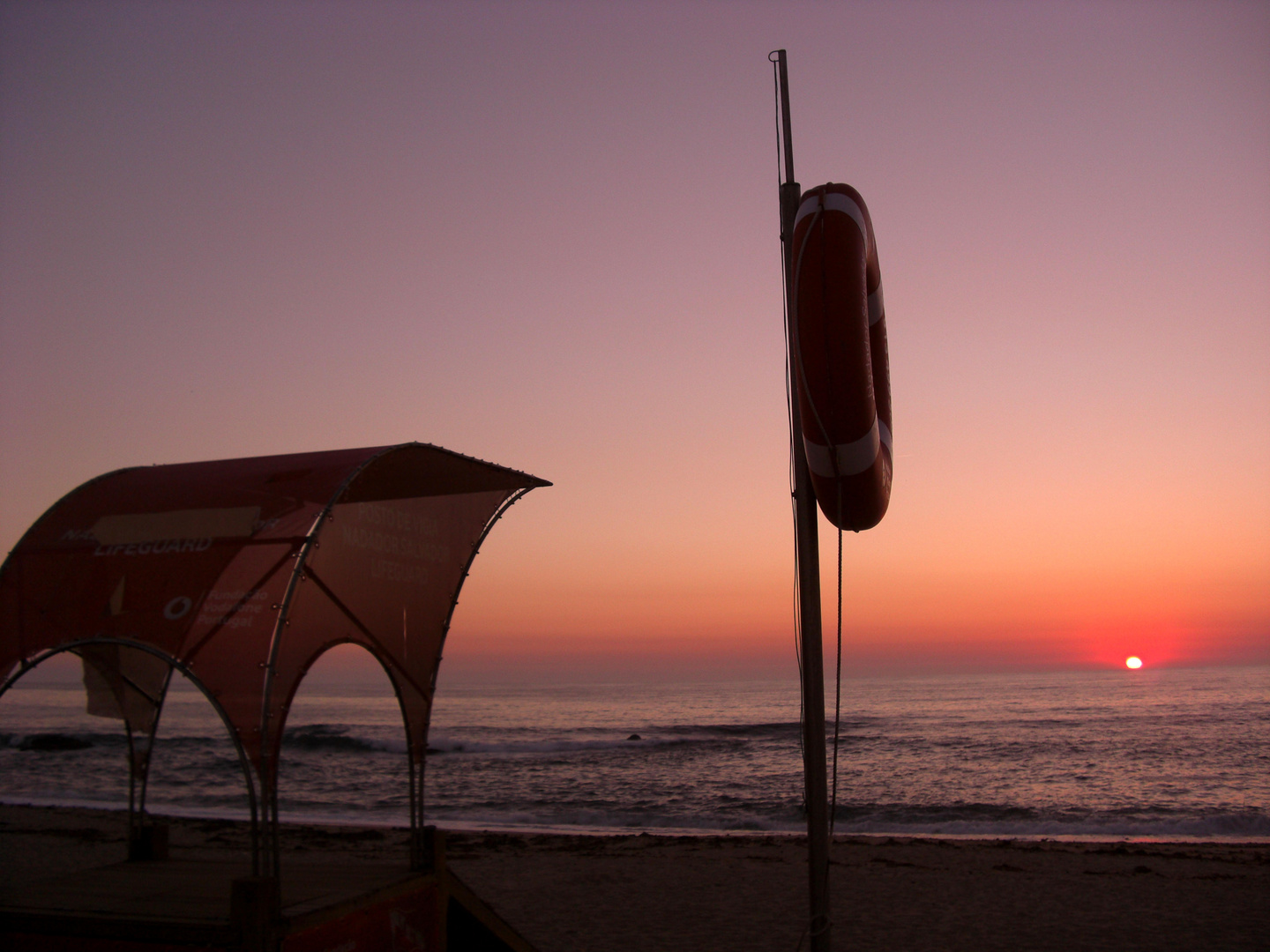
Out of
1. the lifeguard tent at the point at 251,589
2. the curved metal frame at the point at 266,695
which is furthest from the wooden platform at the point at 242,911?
the curved metal frame at the point at 266,695

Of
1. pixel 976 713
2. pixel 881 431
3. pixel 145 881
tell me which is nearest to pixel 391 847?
pixel 145 881

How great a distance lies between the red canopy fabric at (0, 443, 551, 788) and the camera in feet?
14.1

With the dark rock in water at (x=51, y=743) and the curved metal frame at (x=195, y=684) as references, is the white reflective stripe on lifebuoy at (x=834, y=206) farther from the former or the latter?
the dark rock in water at (x=51, y=743)

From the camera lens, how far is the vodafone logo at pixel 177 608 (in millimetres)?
4352

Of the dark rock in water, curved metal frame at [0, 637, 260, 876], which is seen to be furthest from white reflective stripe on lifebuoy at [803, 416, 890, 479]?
the dark rock in water

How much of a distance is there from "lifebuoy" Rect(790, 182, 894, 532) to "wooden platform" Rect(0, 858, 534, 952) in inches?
119

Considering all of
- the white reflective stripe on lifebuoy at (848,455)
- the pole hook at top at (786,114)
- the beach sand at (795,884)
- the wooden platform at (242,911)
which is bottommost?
the beach sand at (795,884)

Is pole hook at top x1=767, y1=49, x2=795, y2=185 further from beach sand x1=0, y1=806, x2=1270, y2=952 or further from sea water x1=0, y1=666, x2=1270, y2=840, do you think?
sea water x1=0, y1=666, x2=1270, y2=840

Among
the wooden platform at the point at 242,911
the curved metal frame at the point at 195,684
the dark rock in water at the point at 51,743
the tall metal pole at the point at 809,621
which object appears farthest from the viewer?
the dark rock in water at the point at 51,743

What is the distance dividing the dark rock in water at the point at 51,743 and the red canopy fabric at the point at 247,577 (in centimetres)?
3053

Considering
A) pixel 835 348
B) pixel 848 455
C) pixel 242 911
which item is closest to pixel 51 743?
pixel 242 911

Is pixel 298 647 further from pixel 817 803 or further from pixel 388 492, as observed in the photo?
pixel 817 803

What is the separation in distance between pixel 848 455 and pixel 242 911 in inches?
128

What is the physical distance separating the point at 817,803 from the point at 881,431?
1.91m
